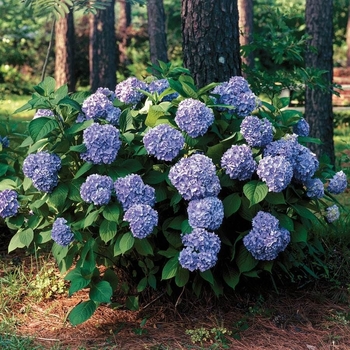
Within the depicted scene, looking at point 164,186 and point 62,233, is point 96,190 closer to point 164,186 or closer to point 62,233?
point 62,233

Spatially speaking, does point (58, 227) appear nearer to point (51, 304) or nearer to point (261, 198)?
point (51, 304)

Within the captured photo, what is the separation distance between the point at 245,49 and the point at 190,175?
2.33 m

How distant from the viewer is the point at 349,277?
4.28 m

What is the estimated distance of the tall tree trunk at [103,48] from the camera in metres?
12.2

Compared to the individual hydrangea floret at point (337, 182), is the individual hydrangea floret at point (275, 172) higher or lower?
higher

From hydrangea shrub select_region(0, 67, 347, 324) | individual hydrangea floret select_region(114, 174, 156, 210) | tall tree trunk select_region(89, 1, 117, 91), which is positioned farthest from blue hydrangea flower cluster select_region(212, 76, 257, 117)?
tall tree trunk select_region(89, 1, 117, 91)

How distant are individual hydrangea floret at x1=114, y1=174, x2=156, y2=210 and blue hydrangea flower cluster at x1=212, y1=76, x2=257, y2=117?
2.35 feet

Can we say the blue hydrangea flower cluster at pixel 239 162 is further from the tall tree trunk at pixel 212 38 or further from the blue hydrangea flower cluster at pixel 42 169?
the tall tree trunk at pixel 212 38

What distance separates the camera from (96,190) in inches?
130

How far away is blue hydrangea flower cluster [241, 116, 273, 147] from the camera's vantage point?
137 inches

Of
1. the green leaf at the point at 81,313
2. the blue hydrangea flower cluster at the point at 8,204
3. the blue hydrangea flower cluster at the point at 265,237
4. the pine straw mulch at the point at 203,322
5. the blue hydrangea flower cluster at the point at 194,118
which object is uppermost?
the blue hydrangea flower cluster at the point at 194,118

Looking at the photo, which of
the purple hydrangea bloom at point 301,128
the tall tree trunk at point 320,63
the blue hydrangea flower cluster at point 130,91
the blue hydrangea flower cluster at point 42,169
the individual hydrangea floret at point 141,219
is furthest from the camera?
the tall tree trunk at point 320,63

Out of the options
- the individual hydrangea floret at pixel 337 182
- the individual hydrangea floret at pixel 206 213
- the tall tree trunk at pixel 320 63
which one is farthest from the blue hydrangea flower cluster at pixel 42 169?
the tall tree trunk at pixel 320 63

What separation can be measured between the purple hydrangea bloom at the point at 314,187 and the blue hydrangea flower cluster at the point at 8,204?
1.62m
